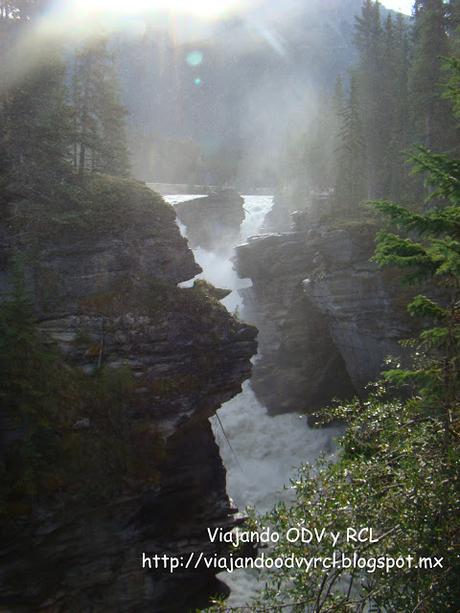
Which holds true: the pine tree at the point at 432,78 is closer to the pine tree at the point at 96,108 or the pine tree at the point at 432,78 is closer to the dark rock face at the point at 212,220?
the pine tree at the point at 96,108

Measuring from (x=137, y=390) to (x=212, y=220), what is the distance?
3220 cm

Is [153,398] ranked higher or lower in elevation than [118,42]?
lower

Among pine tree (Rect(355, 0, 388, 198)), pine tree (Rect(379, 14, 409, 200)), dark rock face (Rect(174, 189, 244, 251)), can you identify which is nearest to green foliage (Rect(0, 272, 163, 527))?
pine tree (Rect(379, 14, 409, 200))

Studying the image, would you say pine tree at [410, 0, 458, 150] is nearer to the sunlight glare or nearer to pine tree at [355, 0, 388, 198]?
pine tree at [355, 0, 388, 198]

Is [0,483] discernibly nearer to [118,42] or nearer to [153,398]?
[153,398]

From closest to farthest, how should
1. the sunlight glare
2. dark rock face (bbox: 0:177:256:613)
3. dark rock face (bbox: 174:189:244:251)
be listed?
dark rock face (bbox: 0:177:256:613)
dark rock face (bbox: 174:189:244:251)
the sunlight glare

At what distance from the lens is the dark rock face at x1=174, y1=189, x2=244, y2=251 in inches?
1710

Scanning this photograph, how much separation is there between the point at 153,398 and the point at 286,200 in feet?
130

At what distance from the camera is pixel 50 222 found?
17.0 meters

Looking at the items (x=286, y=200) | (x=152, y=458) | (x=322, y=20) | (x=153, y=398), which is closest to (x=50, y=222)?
(x=153, y=398)

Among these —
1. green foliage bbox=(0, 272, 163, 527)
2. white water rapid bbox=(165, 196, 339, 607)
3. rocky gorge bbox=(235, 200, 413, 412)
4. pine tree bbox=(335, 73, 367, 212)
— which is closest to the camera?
green foliage bbox=(0, 272, 163, 527)

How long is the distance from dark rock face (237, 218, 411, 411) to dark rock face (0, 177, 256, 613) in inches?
314

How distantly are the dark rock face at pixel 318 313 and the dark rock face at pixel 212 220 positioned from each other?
39.5 ft

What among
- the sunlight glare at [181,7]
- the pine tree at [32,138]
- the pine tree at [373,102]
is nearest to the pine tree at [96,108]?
the pine tree at [32,138]
